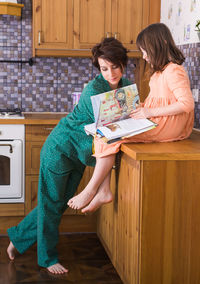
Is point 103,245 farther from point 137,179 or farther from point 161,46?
point 161,46

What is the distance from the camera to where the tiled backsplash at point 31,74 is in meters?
3.89

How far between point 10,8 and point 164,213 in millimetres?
2191

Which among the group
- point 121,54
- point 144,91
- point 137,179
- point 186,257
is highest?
point 121,54

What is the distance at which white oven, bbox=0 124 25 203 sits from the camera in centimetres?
337

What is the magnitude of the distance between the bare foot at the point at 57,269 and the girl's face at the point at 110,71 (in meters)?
1.13

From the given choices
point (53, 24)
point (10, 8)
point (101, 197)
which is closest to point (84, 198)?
point (101, 197)

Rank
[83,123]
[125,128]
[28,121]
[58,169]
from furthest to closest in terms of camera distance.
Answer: [28,121], [58,169], [83,123], [125,128]

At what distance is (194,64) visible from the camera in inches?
116

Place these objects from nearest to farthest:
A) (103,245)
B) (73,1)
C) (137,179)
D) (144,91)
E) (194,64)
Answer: (137,179) → (194,64) → (103,245) → (73,1) → (144,91)

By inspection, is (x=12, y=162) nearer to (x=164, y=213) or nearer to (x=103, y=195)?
(x=103, y=195)

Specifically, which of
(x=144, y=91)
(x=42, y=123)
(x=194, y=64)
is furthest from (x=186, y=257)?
(x=144, y=91)

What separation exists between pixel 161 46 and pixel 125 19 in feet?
4.42

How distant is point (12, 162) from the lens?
3400mm

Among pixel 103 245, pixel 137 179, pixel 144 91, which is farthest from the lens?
pixel 144 91
